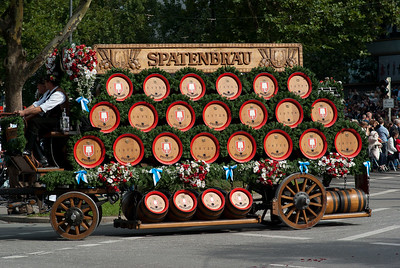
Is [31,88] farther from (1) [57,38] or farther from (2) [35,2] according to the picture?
(1) [57,38]

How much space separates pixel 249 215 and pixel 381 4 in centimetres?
3103

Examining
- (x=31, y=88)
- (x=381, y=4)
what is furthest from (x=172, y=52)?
(x=31, y=88)

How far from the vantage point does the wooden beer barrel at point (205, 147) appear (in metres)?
13.2

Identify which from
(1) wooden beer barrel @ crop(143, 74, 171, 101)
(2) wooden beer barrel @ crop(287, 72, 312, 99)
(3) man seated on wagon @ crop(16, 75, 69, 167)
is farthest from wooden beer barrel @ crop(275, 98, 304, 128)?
(3) man seated on wagon @ crop(16, 75, 69, 167)

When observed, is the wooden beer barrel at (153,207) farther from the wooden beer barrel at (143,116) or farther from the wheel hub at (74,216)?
the wooden beer barrel at (143,116)

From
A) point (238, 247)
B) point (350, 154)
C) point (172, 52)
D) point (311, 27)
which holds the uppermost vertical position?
point (311, 27)

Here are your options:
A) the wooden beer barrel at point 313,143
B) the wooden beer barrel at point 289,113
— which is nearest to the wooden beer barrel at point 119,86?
the wooden beer barrel at point 289,113

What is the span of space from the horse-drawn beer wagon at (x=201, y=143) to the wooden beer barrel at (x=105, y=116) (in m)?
0.02

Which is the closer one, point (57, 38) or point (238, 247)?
point (238, 247)

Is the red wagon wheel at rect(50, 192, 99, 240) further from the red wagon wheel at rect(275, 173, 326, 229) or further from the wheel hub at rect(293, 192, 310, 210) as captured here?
the wheel hub at rect(293, 192, 310, 210)

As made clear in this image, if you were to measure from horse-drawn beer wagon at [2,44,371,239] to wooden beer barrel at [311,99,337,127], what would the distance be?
2cm

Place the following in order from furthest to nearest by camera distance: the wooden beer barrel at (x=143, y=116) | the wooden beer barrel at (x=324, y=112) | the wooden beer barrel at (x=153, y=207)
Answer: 1. the wooden beer barrel at (x=324, y=112)
2. the wooden beer barrel at (x=143, y=116)
3. the wooden beer barrel at (x=153, y=207)

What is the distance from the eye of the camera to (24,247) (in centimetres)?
1197

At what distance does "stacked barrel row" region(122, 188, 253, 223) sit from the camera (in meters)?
12.7
